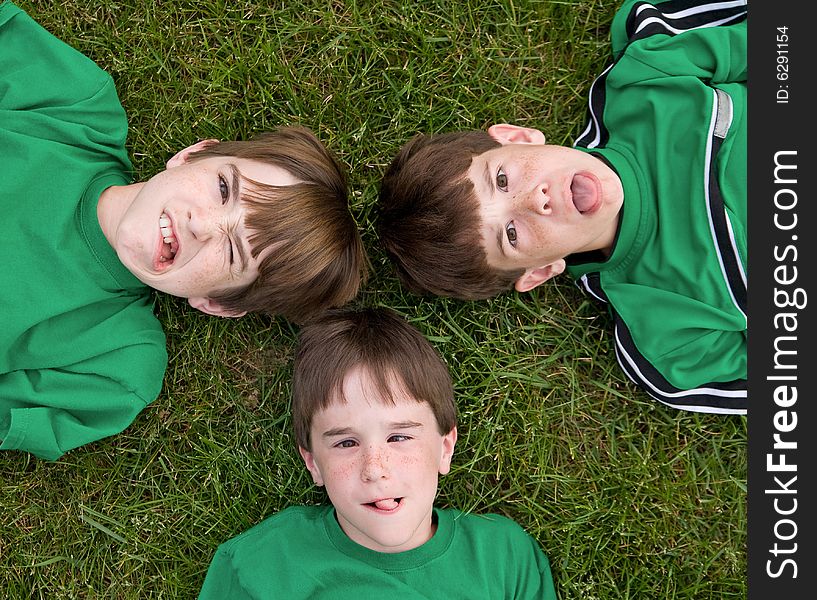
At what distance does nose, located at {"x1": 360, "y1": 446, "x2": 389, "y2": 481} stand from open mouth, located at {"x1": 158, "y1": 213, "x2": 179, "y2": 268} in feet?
3.18

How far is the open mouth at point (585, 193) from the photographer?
258 cm

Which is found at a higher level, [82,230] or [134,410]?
[82,230]

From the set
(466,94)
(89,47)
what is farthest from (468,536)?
(89,47)

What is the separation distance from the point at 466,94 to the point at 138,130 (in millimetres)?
1418

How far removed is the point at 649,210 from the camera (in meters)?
2.83

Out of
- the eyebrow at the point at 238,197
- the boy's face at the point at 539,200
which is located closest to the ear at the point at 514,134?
the boy's face at the point at 539,200

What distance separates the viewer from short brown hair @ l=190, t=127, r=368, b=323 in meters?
2.47

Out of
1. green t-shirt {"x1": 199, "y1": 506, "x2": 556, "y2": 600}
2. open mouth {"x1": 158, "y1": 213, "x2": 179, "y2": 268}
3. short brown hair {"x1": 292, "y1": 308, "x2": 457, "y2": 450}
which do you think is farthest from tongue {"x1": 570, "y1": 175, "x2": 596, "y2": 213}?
open mouth {"x1": 158, "y1": 213, "x2": 179, "y2": 268}

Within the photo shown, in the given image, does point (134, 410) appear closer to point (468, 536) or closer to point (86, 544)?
point (86, 544)

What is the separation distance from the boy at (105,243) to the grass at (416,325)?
0.25 meters

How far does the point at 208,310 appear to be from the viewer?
2773mm

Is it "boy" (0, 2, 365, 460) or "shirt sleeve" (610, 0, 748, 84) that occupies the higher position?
"shirt sleeve" (610, 0, 748, 84)

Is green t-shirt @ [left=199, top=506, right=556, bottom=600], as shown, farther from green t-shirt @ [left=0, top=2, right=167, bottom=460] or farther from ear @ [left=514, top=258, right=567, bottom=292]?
ear @ [left=514, top=258, right=567, bottom=292]

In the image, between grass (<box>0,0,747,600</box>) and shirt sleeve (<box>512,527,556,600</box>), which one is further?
grass (<box>0,0,747,600</box>)
